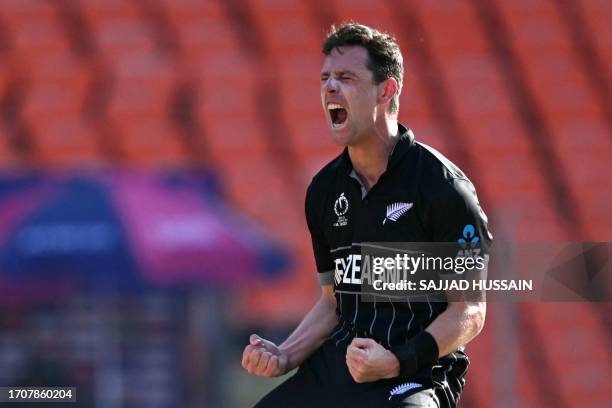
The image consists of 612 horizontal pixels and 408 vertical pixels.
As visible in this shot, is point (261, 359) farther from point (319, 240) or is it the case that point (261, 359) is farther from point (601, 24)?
point (601, 24)

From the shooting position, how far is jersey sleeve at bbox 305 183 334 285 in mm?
3521

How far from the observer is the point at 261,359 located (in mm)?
3318

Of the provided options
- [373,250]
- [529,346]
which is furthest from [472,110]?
[373,250]

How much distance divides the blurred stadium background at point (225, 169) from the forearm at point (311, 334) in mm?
1932

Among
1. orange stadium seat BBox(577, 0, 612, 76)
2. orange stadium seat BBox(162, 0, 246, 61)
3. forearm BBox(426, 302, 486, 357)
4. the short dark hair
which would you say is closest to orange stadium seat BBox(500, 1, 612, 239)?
orange stadium seat BBox(577, 0, 612, 76)

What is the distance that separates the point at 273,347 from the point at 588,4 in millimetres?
4611

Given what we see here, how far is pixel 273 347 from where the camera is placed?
3387 millimetres

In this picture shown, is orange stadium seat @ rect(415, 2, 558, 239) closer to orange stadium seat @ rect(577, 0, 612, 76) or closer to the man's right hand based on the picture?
orange stadium seat @ rect(577, 0, 612, 76)

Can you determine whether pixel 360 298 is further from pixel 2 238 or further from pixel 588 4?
pixel 588 4

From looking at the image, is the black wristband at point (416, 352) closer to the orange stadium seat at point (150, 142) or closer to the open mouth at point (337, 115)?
the open mouth at point (337, 115)

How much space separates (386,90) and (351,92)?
4.8 inches

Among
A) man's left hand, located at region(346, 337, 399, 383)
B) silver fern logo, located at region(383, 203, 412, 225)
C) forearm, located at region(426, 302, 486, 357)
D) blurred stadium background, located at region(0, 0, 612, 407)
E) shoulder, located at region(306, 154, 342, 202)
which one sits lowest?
man's left hand, located at region(346, 337, 399, 383)

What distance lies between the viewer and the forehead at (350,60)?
332 cm

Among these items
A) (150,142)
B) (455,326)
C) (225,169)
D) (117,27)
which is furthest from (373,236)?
(117,27)
